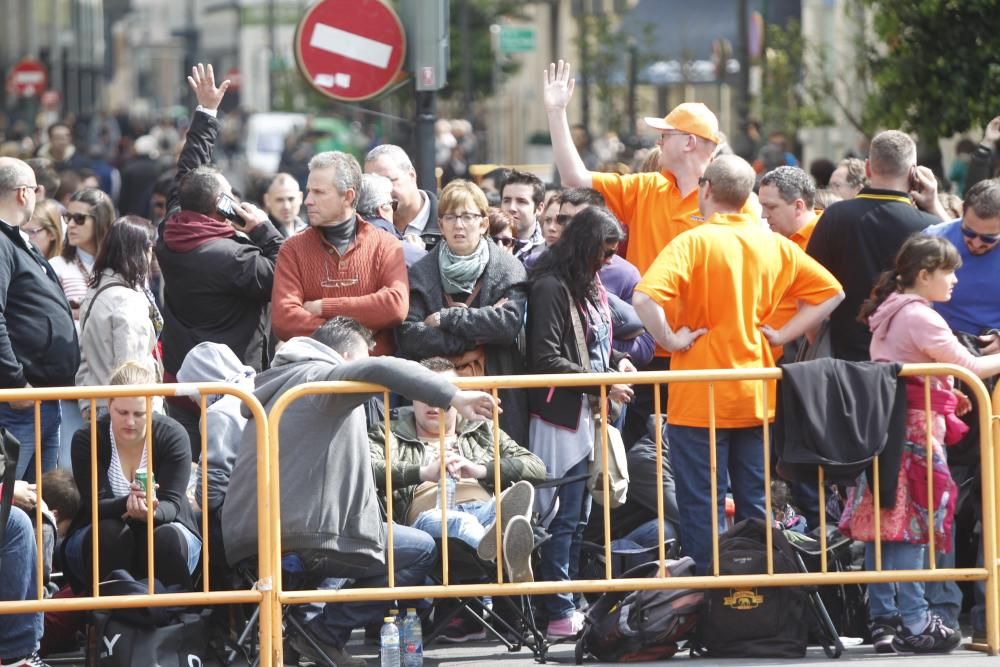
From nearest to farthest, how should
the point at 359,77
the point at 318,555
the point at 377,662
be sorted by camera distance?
the point at 318,555 → the point at 377,662 → the point at 359,77

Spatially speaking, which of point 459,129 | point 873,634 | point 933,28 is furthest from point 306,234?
point 459,129

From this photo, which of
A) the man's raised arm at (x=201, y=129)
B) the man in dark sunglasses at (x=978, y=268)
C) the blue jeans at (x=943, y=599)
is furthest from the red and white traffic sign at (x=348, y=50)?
the blue jeans at (x=943, y=599)

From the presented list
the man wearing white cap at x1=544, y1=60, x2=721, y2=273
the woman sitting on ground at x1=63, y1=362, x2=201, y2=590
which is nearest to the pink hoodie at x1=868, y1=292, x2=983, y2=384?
the man wearing white cap at x1=544, y1=60, x2=721, y2=273

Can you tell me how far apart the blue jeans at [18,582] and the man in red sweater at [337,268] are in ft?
5.67

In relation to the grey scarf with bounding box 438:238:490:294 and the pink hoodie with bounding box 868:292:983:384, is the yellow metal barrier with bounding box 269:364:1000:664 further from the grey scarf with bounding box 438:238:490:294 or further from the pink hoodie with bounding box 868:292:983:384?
the grey scarf with bounding box 438:238:490:294

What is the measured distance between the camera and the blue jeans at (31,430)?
841 cm

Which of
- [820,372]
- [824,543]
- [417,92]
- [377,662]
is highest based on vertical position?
[417,92]

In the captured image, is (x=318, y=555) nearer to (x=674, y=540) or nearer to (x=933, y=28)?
(x=674, y=540)

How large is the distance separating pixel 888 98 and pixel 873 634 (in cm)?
823

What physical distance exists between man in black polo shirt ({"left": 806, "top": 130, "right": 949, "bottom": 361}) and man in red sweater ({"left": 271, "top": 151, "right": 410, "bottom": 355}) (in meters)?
2.15

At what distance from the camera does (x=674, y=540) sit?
27.8ft

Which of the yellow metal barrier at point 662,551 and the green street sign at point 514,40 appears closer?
the yellow metal barrier at point 662,551

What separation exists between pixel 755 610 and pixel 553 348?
1.54 meters

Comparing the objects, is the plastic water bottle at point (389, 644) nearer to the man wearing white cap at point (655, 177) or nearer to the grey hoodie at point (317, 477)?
the grey hoodie at point (317, 477)
